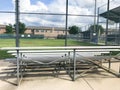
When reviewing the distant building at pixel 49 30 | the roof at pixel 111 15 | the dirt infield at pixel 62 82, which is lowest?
the dirt infield at pixel 62 82

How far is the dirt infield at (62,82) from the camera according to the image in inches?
219

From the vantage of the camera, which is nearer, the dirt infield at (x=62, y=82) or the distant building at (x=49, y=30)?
the dirt infield at (x=62, y=82)

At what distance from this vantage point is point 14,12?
9.63m

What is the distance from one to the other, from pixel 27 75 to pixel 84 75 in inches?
68.8

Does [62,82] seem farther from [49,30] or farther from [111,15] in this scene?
[49,30]

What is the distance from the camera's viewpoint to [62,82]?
6020mm

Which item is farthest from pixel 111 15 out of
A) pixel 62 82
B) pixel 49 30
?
pixel 62 82

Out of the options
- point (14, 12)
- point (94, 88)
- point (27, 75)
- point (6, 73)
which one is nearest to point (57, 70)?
point (27, 75)

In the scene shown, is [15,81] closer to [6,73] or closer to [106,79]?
[6,73]

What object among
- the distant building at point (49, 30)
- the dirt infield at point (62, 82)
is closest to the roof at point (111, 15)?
the distant building at point (49, 30)

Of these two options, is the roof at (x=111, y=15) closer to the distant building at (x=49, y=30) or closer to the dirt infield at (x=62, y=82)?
the distant building at (x=49, y=30)

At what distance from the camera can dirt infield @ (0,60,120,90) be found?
5570 mm

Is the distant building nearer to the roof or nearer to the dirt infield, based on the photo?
the roof

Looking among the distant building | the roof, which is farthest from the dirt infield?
the distant building
